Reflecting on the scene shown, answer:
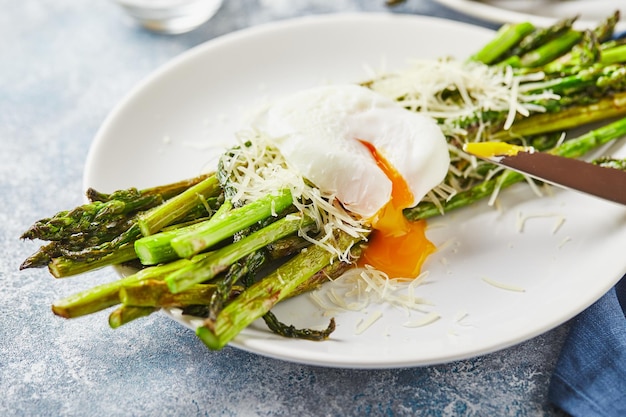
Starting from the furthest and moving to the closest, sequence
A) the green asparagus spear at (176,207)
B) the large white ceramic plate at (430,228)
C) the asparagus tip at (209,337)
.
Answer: the green asparagus spear at (176,207), the large white ceramic plate at (430,228), the asparagus tip at (209,337)

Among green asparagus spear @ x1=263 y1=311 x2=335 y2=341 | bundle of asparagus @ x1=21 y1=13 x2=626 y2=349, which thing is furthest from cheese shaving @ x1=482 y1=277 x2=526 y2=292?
green asparagus spear @ x1=263 y1=311 x2=335 y2=341

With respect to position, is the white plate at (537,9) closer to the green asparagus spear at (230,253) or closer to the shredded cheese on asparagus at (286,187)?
the shredded cheese on asparagus at (286,187)

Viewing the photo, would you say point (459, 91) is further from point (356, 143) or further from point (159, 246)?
point (159, 246)

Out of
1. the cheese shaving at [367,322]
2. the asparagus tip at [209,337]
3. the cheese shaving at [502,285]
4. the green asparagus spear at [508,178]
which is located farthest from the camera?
the green asparagus spear at [508,178]

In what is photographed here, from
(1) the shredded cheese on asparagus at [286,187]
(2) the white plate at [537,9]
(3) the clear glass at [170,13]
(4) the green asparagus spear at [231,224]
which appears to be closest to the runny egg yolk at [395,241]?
(1) the shredded cheese on asparagus at [286,187]

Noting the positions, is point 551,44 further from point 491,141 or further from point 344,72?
point 344,72

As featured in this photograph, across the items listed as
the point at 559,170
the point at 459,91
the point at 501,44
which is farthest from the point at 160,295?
the point at 501,44

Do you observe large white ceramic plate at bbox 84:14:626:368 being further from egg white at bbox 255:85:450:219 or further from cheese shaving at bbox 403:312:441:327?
egg white at bbox 255:85:450:219
